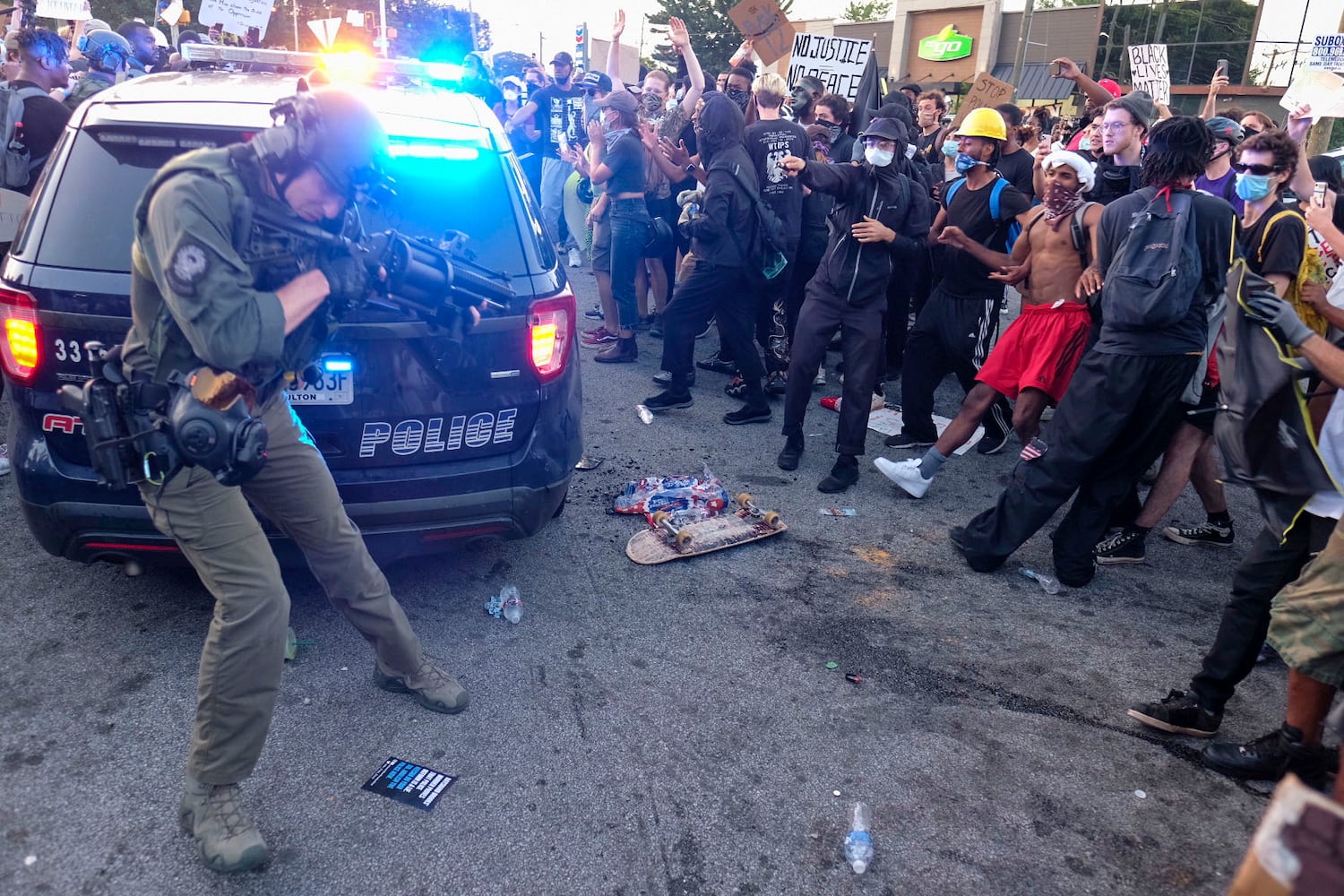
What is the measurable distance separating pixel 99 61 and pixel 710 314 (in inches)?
262

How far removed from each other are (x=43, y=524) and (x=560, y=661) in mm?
1845

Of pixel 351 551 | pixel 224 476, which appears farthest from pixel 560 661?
pixel 224 476

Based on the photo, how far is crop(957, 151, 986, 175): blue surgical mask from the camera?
5.54 metres

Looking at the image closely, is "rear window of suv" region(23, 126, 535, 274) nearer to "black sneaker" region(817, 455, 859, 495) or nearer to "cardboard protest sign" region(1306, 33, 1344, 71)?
"black sneaker" region(817, 455, 859, 495)

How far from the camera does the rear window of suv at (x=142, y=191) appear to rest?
9.46ft

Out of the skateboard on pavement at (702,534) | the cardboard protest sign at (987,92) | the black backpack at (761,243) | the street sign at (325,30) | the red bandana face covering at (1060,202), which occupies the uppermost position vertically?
the street sign at (325,30)

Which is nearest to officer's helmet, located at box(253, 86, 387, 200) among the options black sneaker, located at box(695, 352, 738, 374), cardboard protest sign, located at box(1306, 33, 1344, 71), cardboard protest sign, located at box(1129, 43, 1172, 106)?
black sneaker, located at box(695, 352, 738, 374)

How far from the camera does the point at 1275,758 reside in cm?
277

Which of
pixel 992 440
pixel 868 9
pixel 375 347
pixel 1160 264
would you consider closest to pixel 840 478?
pixel 992 440

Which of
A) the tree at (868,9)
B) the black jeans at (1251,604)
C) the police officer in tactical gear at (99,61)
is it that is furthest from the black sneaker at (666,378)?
the tree at (868,9)

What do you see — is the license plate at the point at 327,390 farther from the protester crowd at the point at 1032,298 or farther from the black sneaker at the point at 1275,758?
the black sneaker at the point at 1275,758

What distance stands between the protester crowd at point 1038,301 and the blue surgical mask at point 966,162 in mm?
13

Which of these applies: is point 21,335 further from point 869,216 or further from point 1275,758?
point 1275,758

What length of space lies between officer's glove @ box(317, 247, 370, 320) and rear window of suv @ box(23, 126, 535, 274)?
328mm
